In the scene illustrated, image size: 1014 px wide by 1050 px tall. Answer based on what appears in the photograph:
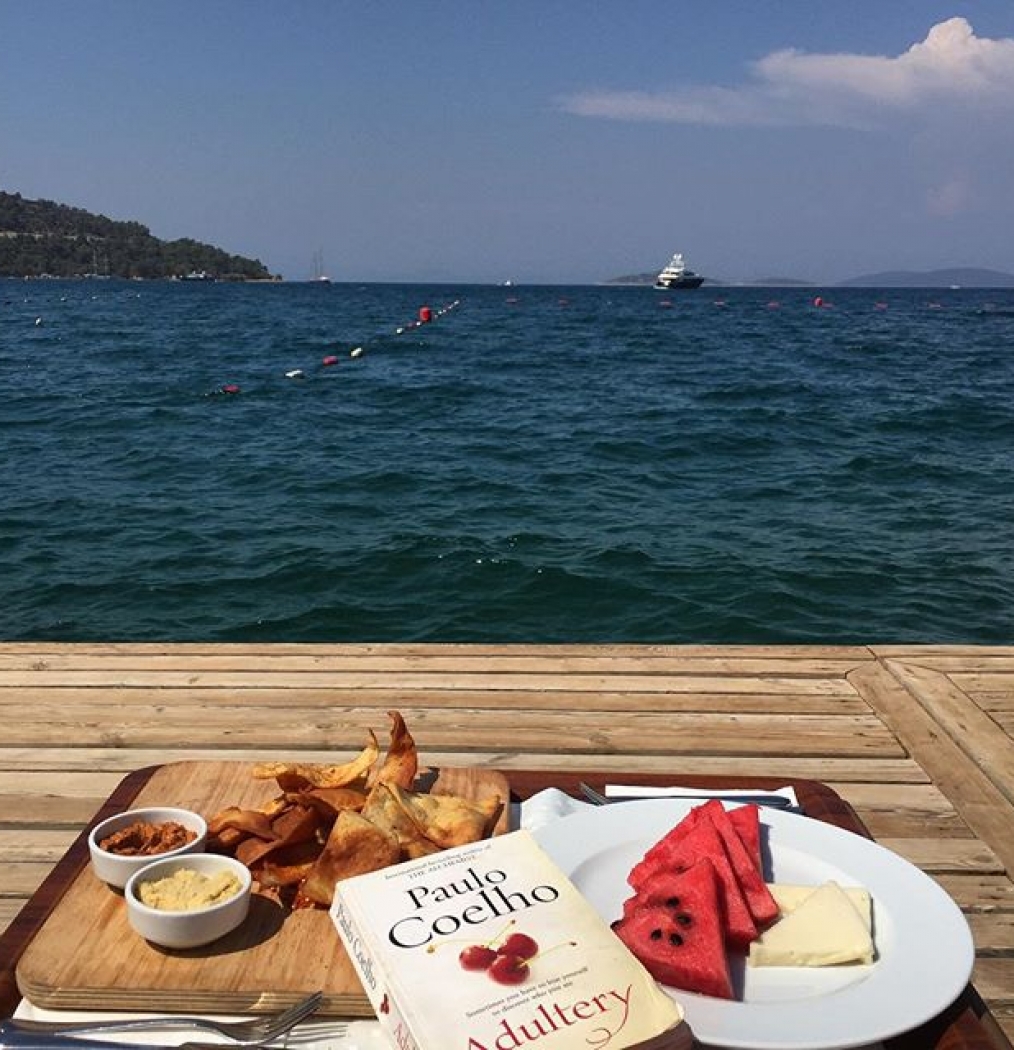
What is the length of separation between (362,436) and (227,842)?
52.5 feet

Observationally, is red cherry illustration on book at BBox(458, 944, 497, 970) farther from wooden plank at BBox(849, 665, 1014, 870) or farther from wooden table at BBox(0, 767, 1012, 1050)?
wooden plank at BBox(849, 665, 1014, 870)

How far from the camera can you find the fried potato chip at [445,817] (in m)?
1.42

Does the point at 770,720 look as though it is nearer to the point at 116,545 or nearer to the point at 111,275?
the point at 116,545

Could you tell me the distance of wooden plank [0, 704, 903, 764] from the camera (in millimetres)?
3029

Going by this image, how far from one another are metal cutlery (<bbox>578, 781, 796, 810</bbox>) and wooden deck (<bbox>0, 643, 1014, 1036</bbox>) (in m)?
0.66

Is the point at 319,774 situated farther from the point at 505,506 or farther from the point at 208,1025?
A: the point at 505,506

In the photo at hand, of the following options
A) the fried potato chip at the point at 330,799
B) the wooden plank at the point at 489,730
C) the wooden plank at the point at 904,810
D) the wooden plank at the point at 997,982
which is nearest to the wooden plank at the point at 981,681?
the wooden plank at the point at 489,730

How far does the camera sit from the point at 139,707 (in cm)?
331

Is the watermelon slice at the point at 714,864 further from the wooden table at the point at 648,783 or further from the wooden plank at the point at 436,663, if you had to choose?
the wooden plank at the point at 436,663

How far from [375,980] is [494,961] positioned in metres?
0.12

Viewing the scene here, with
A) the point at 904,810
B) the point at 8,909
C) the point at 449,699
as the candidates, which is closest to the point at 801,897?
the point at 904,810

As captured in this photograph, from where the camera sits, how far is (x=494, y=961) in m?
1.05

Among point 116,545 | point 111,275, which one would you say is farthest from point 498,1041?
point 111,275

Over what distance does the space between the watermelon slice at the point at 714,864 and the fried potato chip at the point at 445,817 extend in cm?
21
